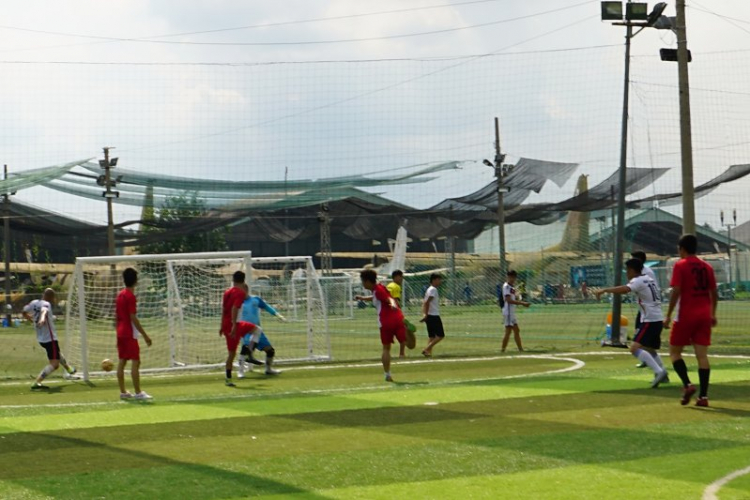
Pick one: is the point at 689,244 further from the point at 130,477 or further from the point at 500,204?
the point at 500,204

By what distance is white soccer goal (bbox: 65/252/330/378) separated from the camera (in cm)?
2491

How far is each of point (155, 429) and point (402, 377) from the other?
7412 mm

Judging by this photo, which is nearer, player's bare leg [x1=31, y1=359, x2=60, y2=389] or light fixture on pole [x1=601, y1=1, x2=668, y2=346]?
player's bare leg [x1=31, y1=359, x2=60, y2=389]

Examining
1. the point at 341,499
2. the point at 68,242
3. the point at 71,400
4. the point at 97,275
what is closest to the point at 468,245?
the point at 68,242

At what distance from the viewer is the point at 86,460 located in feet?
34.3

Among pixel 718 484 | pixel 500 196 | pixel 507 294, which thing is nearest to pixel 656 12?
pixel 507 294

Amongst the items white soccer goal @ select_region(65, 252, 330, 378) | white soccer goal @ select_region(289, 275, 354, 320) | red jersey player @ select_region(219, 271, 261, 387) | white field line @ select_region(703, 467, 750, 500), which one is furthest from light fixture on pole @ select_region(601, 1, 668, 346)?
white soccer goal @ select_region(289, 275, 354, 320)

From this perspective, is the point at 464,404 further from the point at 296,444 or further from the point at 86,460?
the point at 86,460

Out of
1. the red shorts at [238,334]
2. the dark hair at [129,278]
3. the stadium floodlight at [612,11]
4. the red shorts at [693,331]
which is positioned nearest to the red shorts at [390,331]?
the red shorts at [238,334]

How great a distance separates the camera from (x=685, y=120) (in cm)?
2658

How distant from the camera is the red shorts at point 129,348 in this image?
17.0 meters

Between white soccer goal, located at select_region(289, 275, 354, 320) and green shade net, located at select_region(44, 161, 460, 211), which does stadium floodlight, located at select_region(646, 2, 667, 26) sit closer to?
green shade net, located at select_region(44, 161, 460, 211)

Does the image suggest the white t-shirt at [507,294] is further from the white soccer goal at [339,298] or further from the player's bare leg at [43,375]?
the white soccer goal at [339,298]

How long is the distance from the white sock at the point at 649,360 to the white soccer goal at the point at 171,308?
406 inches
